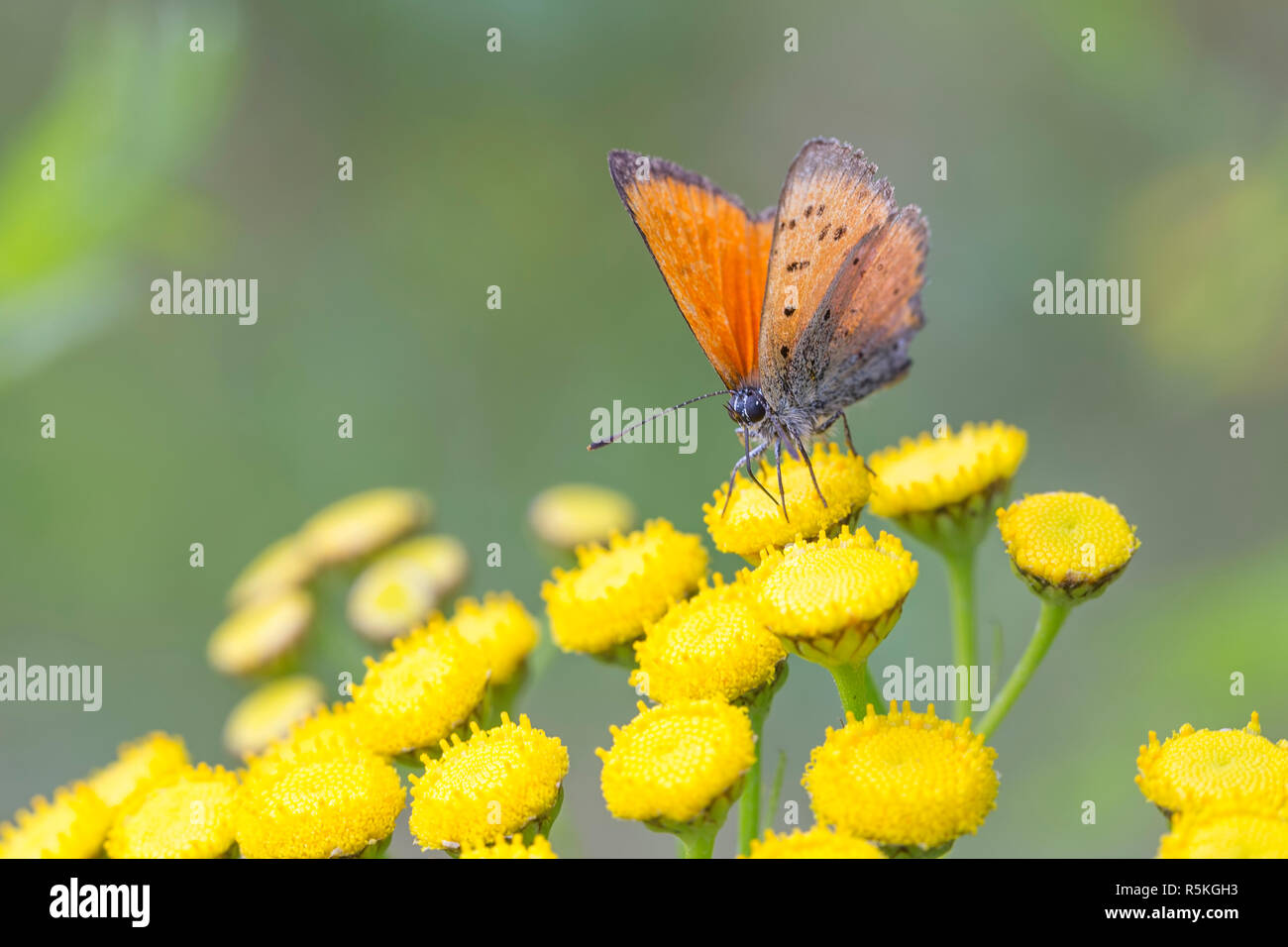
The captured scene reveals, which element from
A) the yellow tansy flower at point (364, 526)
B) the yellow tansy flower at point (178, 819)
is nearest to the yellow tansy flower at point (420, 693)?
the yellow tansy flower at point (178, 819)

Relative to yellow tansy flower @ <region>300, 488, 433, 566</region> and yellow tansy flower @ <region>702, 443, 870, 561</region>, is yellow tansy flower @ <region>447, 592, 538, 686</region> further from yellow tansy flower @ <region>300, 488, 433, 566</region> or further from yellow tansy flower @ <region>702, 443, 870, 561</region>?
yellow tansy flower @ <region>300, 488, 433, 566</region>

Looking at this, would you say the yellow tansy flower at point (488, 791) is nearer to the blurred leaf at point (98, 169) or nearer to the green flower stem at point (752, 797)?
the green flower stem at point (752, 797)

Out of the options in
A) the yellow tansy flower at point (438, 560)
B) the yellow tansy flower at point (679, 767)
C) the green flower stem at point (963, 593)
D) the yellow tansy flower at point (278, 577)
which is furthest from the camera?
the yellow tansy flower at point (278, 577)

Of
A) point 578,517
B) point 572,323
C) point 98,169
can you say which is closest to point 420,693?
point 578,517

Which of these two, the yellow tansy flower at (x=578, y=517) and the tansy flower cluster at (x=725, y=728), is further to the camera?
the yellow tansy flower at (x=578, y=517)

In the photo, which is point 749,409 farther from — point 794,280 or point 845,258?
point 845,258

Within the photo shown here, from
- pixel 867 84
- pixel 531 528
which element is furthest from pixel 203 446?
pixel 867 84
